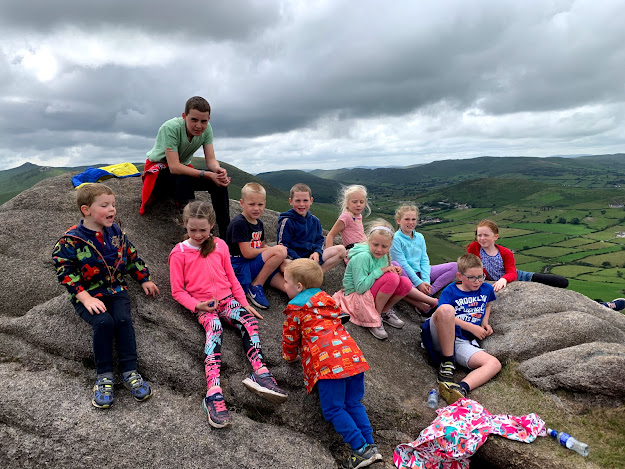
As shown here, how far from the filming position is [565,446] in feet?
19.8

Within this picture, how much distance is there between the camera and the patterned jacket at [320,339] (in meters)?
5.88

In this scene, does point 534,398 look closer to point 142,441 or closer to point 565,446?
point 565,446

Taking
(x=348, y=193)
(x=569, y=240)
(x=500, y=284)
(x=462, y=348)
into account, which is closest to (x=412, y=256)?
(x=500, y=284)

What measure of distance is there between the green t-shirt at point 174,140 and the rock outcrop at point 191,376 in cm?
220

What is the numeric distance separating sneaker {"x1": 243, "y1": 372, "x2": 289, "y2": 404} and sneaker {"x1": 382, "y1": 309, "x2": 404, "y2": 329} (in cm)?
406

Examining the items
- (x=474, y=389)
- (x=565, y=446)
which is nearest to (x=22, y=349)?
(x=474, y=389)

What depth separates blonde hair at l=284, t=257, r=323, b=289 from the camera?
6.27 meters

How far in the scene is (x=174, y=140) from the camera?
9516 mm

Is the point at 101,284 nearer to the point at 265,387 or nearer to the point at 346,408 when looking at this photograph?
the point at 265,387

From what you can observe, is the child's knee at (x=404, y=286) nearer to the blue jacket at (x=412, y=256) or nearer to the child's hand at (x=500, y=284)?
the blue jacket at (x=412, y=256)

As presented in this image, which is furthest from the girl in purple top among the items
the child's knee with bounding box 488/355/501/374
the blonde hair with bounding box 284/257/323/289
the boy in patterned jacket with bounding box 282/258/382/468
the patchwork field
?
the patchwork field

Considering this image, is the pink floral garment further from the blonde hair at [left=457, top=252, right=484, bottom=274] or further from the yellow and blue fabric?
the yellow and blue fabric

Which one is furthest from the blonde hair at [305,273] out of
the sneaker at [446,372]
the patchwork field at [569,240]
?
the patchwork field at [569,240]

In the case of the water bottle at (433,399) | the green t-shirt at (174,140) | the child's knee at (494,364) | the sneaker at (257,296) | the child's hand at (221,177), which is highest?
the green t-shirt at (174,140)
